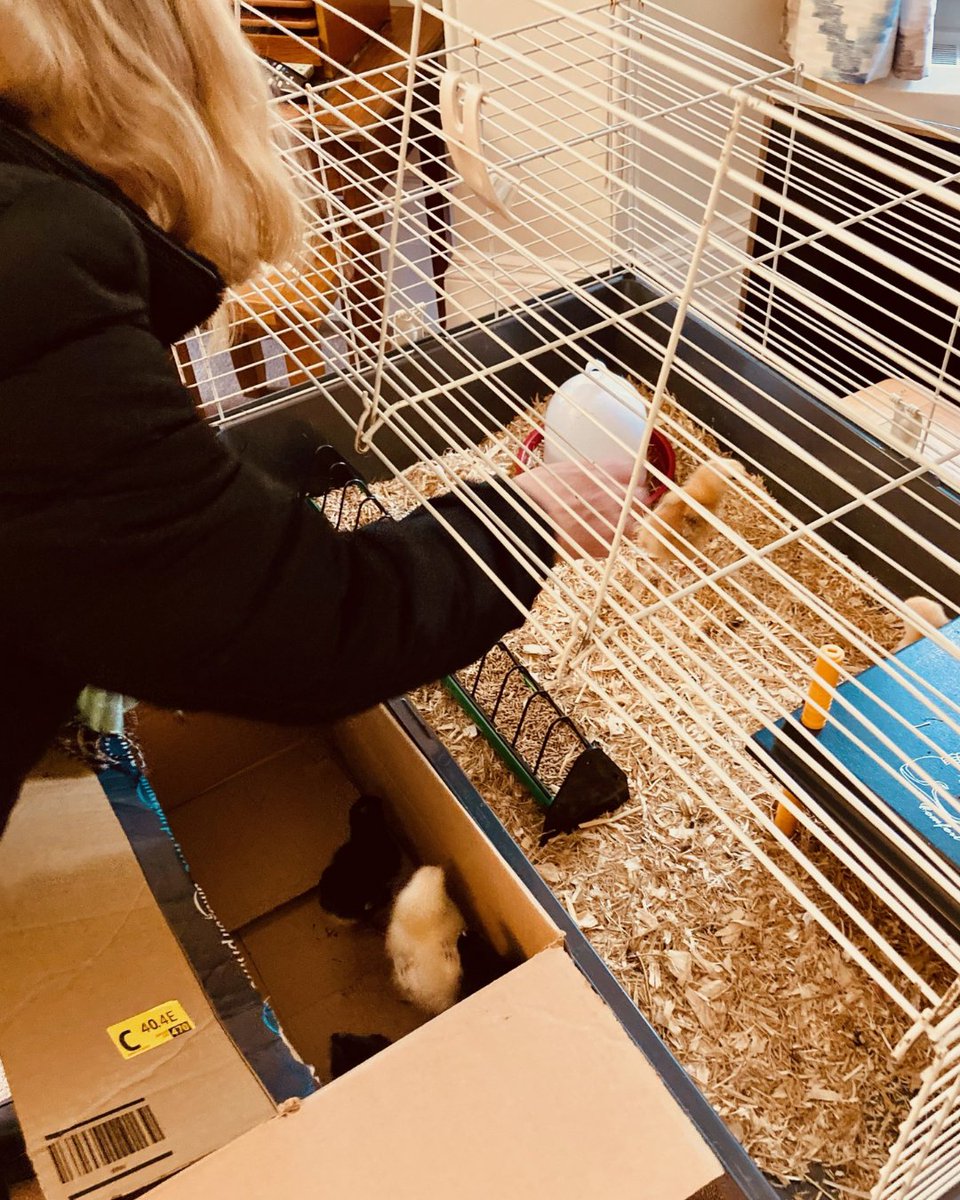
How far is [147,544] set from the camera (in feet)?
1.85

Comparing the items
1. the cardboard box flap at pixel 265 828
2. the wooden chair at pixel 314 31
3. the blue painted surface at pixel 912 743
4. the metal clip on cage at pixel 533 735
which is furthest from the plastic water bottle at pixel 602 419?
the wooden chair at pixel 314 31

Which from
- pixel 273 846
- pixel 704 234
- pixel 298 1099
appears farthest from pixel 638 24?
pixel 298 1099

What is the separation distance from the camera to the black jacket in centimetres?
54

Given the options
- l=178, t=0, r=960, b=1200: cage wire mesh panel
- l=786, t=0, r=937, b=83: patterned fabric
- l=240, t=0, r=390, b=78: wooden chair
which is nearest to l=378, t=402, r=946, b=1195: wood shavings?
l=178, t=0, r=960, b=1200: cage wire mesh panel

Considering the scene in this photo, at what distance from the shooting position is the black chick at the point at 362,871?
1.01 metres

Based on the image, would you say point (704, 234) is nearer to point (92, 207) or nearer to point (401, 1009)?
point (92, 207)

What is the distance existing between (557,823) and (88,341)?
688mm

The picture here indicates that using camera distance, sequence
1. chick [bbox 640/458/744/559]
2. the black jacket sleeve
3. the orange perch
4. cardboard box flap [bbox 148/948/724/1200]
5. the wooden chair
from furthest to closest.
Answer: the wooden chair < chick [bbox 640/458/744/559] < the orange perch < cardboard box flap [bbox 148/948/724/1200] < the black jacket sleeve

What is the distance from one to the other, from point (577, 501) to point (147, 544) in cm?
33

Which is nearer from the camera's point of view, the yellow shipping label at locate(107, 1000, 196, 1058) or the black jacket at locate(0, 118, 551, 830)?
the black jacket at locate(0, 118, 551, 830)

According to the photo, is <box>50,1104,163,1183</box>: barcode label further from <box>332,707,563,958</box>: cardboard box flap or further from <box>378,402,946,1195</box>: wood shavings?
<box>378,402,946,1195</box>: wood shavings

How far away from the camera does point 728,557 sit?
1278 mm

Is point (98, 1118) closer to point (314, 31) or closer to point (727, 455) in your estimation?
point (727, 455)

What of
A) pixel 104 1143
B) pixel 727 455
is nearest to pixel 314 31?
pixel 727 455
